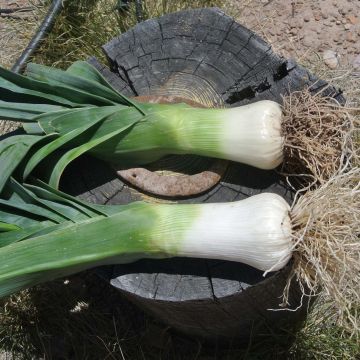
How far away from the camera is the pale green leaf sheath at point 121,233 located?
1.70m

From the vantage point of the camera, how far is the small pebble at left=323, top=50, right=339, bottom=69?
294 centimetres

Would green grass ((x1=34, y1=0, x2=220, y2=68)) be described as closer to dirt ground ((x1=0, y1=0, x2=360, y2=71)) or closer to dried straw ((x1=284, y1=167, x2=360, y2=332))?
dirt ground ((x1=0, y1=0, x2=360, y2=71))

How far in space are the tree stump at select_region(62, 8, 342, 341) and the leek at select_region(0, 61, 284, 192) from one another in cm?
11

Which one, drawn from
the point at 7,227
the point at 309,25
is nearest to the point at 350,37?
the point at 309,25

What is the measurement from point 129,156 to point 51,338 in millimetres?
1026

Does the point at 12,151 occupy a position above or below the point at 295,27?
above

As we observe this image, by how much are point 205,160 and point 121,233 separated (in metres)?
0.39

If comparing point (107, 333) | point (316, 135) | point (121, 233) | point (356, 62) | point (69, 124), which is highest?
point (69, 124)

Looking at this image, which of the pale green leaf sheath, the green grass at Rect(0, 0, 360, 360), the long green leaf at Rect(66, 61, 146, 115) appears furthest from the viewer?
the green grass at Rect(0, 0, 360, 360)

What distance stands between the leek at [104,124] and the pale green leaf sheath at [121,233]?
11 centimetres

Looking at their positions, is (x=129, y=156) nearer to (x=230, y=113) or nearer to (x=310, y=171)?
(x=230, y=113)

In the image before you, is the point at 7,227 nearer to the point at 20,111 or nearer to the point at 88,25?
the point at 20,111

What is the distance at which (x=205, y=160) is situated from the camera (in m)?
1.99

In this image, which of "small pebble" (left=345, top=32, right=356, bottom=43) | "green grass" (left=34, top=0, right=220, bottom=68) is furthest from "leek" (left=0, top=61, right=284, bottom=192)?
"small pebble" (left=345, top=32, right=356, bottom=43)
